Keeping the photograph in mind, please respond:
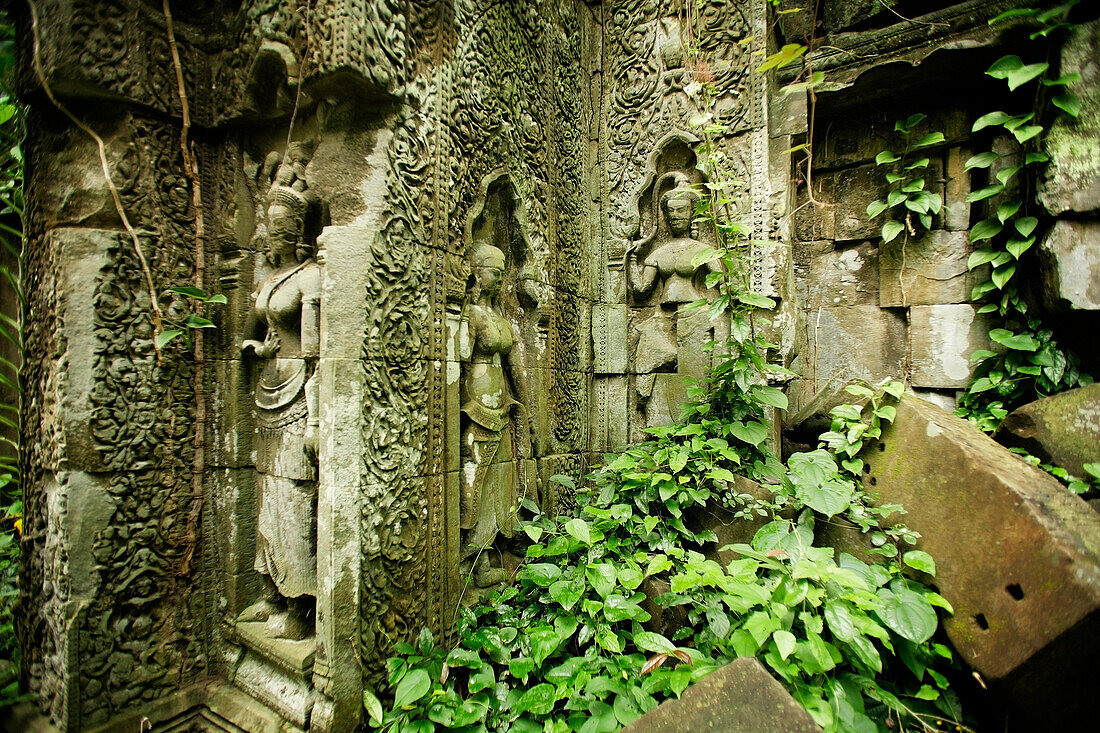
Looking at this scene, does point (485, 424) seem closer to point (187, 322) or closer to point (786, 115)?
point (187, 322)

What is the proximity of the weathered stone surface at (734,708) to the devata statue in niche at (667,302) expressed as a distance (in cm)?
199

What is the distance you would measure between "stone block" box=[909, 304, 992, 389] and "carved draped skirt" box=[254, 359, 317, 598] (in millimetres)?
4234

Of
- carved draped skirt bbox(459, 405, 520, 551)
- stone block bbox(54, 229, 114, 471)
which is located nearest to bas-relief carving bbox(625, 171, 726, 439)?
carved draped skirt bbox(459, 405, 520, 551)

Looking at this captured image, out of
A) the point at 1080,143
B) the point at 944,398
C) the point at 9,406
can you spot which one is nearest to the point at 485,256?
the point at 9,406

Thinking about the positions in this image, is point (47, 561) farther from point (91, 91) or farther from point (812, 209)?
point (812, 209)

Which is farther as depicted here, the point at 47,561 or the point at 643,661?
the point at 47,561

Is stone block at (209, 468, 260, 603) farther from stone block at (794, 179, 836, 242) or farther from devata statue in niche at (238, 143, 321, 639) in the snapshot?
stone block at (794, 179, 836, 242)

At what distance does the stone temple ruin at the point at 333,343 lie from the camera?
6.53 feet

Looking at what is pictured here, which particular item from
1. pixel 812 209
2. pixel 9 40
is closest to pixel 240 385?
pixel 9 40

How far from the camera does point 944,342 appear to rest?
3.30m

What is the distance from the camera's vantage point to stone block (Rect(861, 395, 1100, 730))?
5.41ft

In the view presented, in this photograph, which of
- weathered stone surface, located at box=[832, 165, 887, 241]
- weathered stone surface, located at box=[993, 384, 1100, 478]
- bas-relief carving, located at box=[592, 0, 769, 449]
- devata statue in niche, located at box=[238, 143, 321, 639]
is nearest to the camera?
devata statue in niche, located at box=[238, 143, 321, 639]

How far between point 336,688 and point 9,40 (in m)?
3.66

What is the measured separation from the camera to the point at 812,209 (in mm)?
3773
